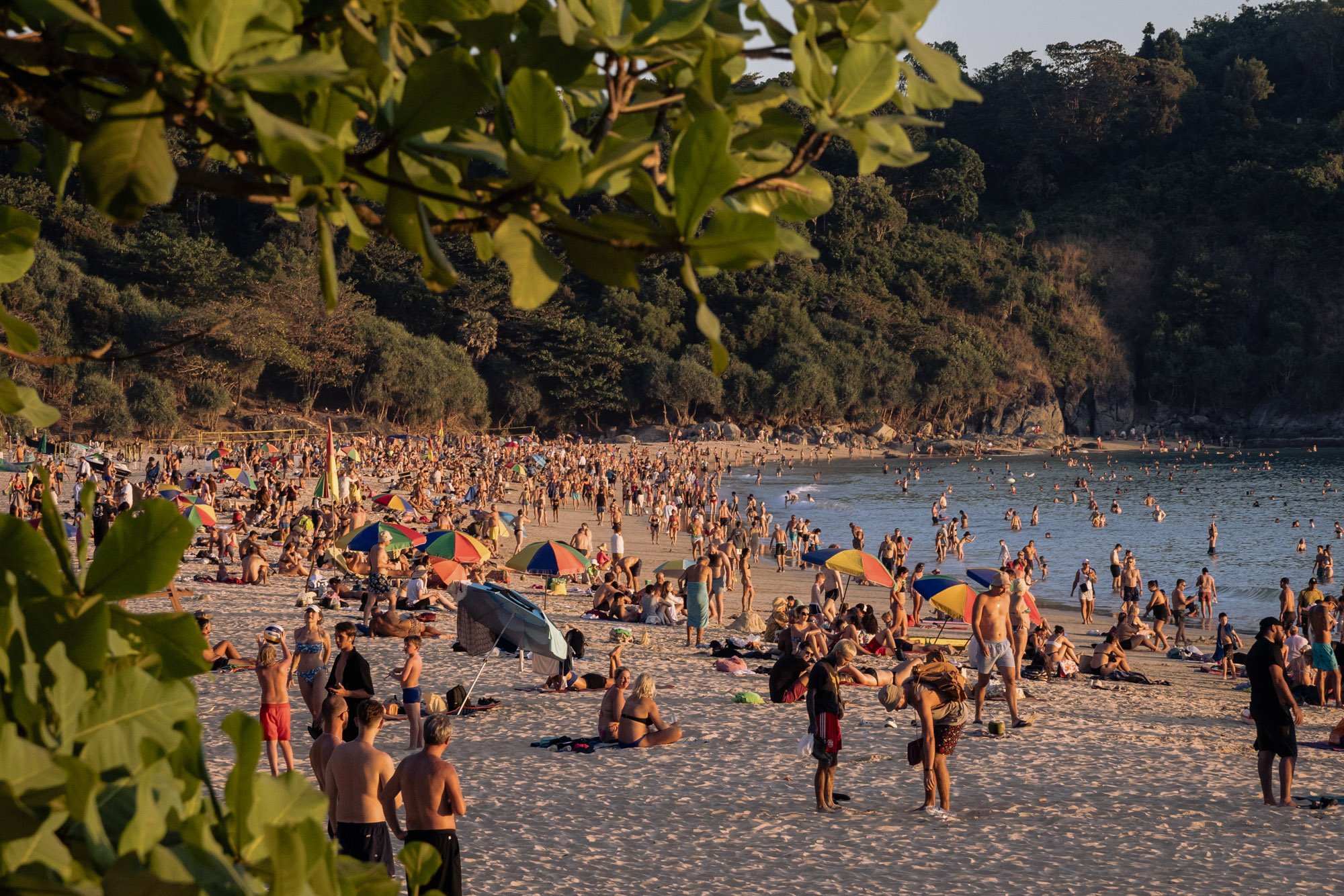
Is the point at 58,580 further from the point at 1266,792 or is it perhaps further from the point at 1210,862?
the point at 1266,792

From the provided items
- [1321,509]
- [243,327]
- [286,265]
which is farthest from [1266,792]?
[286,265]

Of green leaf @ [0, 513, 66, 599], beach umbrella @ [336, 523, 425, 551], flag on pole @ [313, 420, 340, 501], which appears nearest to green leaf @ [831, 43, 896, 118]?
green leaf @ [0, 513, 66, 599]

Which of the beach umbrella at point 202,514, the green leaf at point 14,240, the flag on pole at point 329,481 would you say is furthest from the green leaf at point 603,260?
the flag on pole at point 329,481

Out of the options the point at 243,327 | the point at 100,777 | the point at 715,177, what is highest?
the point at 243,327

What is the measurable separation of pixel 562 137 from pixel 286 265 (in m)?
58.7

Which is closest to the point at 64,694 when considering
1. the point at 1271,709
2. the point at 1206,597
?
the point at 1271,709

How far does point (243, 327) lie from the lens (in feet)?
166

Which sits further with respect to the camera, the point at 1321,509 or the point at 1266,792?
the point at 1321,509

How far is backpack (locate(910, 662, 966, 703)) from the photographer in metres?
7.31

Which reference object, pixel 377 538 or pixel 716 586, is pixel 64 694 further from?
pixel 716 586

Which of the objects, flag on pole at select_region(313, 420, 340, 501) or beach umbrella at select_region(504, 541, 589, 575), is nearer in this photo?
beach umbrella at select_region(504, 541, 589, 575)

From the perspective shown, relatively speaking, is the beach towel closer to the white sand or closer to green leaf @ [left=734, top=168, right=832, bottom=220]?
the white sand

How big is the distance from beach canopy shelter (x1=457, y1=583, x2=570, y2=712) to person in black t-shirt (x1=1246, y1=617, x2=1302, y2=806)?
17.2 ft

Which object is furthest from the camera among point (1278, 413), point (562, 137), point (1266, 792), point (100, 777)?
point (1278, 413)
